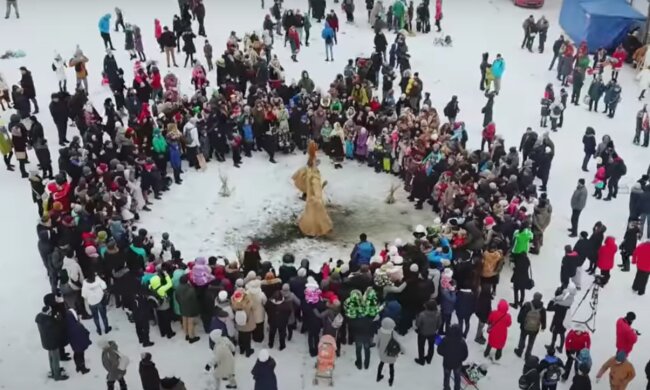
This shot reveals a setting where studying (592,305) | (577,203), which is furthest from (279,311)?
(577,203)

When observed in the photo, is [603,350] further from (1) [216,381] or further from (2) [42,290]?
(2) [42,290]

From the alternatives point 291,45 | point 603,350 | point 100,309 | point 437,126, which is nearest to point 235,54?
point 291,45

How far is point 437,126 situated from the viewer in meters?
19.7

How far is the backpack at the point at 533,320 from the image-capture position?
13.1m

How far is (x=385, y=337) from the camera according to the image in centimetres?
1258

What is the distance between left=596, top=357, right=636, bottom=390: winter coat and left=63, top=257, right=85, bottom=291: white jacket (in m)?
9.08

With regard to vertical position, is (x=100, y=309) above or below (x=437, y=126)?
below

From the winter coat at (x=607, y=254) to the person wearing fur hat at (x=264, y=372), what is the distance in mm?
7388

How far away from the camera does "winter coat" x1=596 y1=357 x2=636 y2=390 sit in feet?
40.2

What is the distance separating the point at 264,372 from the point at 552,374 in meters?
4.50

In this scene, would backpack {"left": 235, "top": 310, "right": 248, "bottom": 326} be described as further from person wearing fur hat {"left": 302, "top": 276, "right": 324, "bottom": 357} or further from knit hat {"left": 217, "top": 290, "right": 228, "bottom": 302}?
person wearing fur hat {"left": 302, "top": 276, "right": 324, "bottom": 357}

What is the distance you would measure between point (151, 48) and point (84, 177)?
37.5 feet

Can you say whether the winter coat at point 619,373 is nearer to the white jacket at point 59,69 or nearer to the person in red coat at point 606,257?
the person in red coat at point 606,257

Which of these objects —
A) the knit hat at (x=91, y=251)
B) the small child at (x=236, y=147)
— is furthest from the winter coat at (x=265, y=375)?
the small child at (x=236, y=147)
